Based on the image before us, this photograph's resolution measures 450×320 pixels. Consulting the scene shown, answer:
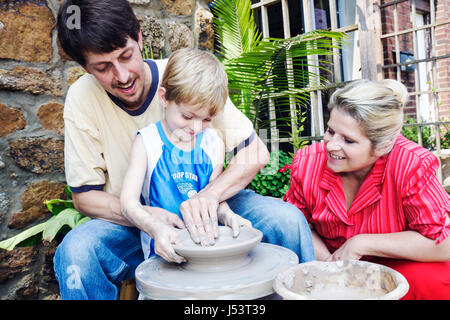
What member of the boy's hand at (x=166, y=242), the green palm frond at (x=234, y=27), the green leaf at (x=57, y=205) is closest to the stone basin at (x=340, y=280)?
the boy's hand at (x=166, y=242)

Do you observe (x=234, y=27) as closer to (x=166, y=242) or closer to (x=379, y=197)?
(x=379, y=197)

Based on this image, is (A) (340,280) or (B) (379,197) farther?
(B) (379,197)

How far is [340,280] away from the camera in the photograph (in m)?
1.30

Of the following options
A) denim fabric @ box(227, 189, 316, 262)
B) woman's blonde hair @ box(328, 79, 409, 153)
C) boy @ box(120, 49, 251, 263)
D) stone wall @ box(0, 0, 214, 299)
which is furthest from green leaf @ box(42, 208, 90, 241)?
woman's blonde hair @ box(328, 79, 409, 153)

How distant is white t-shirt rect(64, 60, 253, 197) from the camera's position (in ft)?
5.80

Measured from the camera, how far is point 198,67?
64.4 inches

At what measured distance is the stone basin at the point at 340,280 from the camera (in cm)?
121

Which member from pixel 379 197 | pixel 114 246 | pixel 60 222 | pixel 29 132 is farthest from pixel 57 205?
pixel 379 197

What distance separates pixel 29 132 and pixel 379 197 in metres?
2.03

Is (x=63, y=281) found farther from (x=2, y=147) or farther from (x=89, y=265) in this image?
(x=2, y=147)

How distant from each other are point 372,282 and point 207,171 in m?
0.86

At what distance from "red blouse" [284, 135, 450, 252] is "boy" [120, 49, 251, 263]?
533 millimetres

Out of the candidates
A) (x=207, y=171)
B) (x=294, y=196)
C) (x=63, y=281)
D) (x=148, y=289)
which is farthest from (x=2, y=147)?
(x=294, y=196)

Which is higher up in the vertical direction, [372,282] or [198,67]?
[198,67]
